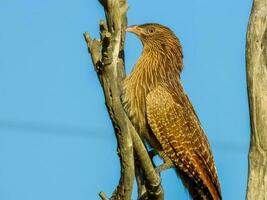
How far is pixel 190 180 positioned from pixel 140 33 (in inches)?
78.1

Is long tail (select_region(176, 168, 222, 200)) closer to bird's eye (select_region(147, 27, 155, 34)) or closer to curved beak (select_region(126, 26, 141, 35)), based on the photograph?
curved beak (select_region(126, 26, 141, 35))

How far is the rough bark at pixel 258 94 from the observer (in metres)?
5.70

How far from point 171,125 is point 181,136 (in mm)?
169

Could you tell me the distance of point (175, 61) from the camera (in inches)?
343

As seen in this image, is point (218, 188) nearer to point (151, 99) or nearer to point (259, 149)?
point (151, 99)

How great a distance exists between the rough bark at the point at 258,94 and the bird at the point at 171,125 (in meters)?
1.70

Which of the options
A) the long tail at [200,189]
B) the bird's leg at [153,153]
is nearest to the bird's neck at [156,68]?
the bird's leg at [153,153]

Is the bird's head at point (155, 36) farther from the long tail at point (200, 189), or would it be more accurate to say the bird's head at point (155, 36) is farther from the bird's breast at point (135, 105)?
the long tail at point (200, 189)

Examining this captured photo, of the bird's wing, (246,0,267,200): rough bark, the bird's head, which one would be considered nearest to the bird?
the bird's wing

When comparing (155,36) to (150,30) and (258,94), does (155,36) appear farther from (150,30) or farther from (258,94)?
(258,94)

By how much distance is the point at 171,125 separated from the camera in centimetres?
782

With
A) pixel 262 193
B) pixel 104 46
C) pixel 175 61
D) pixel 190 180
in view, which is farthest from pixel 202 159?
pixel 104 46

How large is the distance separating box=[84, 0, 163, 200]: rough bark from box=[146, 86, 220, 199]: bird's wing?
1778 millimetres

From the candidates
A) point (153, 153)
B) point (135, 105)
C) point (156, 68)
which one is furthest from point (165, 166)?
point (156, 68)
